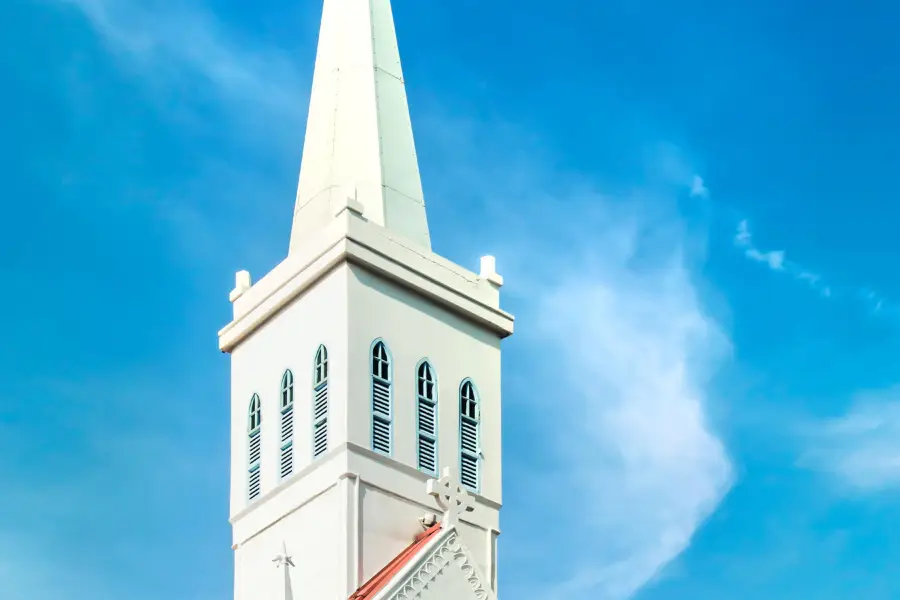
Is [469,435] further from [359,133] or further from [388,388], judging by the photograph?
[359,133]

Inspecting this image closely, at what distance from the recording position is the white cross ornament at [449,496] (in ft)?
149

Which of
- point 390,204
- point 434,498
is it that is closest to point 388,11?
point 390,204

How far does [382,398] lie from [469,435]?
2.66m

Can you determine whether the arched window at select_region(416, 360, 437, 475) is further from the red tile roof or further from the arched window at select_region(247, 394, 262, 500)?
the arched window at select_region(247, 394, 262, 500)

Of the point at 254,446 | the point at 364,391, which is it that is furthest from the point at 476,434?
the point at 254,446

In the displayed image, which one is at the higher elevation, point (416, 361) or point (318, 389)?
point (416, 361)

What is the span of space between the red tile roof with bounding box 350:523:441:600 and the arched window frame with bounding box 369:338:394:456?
75.3 inches

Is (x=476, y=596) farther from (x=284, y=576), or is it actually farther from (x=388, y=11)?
(x=388, y=11)

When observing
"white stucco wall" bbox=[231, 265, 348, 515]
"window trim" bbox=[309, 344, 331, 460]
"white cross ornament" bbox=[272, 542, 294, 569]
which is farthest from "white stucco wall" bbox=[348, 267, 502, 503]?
"white cross ornament" bbox=[272, 542, 294, 569]

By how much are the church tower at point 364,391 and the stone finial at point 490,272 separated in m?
0.04

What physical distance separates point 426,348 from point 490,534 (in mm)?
4320

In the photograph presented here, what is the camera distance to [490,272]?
50094mm

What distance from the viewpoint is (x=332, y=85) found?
172 ft

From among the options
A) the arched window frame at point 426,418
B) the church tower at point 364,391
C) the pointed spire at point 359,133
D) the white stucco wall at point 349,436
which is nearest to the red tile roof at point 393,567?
the church tower at point 364,391
